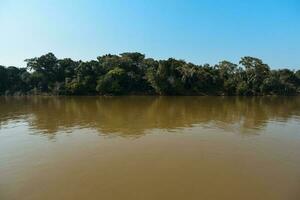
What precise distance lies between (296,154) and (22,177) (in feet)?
27.5

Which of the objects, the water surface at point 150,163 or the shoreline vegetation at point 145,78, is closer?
the water surface at point 150,163

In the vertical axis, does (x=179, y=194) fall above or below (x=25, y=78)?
below

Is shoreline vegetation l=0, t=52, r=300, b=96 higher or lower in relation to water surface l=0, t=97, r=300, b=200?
higher

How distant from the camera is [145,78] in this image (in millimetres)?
50781

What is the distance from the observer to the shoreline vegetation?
48969 mm

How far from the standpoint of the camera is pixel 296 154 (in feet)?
30.7

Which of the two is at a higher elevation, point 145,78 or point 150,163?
point 145,78

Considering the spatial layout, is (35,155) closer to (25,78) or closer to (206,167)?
(206,167)

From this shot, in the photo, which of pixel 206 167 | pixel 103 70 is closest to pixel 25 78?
pixel 103 70

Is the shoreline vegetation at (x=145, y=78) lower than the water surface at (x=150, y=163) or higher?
higher

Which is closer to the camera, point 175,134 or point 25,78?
point 175,134

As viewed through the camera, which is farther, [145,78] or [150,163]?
[145,78]

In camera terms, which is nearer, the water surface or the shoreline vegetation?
the water surface

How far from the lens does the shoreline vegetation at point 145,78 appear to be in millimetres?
48969
